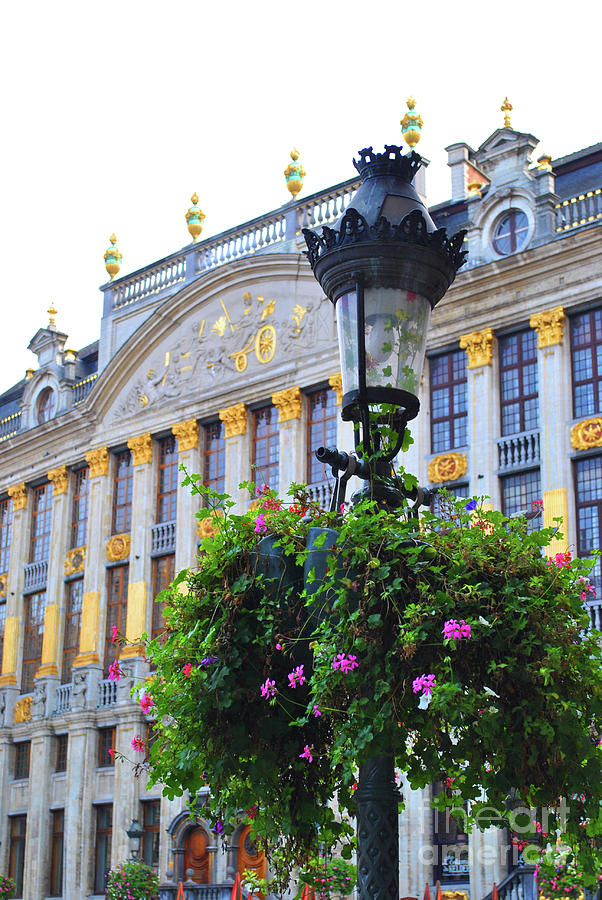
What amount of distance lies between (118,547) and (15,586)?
4674mm

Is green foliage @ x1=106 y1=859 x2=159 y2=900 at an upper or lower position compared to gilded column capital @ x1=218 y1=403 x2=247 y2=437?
lower

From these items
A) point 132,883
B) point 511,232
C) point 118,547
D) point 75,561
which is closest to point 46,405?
point 75,561

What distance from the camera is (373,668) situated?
5234mm

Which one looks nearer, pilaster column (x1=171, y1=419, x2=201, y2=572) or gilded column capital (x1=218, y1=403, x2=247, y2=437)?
gilded column capital (x1=218, y1=403, x2=247, y2=437)

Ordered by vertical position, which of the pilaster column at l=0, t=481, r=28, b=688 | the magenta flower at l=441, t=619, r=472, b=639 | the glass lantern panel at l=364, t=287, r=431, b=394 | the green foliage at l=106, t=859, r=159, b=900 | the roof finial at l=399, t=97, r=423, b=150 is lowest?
the green foliage at l=106, t=859, r=159, b=900

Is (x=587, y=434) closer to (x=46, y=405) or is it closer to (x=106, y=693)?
(x=106, y=693)

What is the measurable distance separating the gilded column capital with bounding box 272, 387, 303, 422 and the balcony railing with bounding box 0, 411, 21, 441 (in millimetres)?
10712

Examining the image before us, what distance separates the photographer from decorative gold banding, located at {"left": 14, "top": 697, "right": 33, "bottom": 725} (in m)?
32.1

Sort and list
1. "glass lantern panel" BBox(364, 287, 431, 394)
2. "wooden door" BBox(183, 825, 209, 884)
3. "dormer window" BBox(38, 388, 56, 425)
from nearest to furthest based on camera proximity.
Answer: "glass lantern panel" BBox(364, 287, 431, 394) < "wooden door" BBox(183, 825, 209, 884) < "dormer window" BBox(38, 388, 56, 425)

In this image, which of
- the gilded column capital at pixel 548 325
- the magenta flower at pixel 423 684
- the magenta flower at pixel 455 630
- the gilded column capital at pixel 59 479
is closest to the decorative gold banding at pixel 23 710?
the gilded column capital at pixel 59 479

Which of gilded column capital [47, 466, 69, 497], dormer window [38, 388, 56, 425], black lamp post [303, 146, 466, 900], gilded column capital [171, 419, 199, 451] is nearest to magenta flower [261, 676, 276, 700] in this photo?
black lamp post [303, 146, 466, 900]

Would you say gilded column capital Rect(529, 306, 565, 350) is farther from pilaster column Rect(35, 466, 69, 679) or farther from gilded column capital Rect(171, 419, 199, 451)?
pilaster column Rect(35, 466, 69, 679)

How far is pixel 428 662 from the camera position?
17.1 ft

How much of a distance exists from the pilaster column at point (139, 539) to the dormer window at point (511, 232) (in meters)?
10.1
